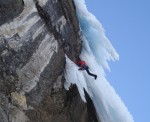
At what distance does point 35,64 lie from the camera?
8055 millimetres

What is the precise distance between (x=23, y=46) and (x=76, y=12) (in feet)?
10.0

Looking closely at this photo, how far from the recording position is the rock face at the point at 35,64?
768 centimetres

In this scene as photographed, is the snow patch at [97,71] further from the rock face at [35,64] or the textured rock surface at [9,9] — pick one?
the textured rock surface at [9,9]

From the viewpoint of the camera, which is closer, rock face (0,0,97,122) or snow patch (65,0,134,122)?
rock face (0,0,97,122)

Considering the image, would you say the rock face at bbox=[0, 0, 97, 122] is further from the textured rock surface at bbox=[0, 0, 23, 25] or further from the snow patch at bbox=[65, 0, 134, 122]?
the snow patch at bbox=[65, 0, 134, 122]

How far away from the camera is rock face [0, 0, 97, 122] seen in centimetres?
768

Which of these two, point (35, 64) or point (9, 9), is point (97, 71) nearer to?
point (35, 64)

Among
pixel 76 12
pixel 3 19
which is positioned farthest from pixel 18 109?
pixel 76 12

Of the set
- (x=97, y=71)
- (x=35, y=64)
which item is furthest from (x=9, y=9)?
(x=97, y=71)

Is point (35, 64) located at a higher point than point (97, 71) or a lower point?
lower

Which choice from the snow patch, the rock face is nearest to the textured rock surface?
the rock face

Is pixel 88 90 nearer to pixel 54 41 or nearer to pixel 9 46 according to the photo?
pixel 54 41

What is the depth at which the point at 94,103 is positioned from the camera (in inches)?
379

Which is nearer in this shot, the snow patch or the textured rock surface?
the textured rock surface
